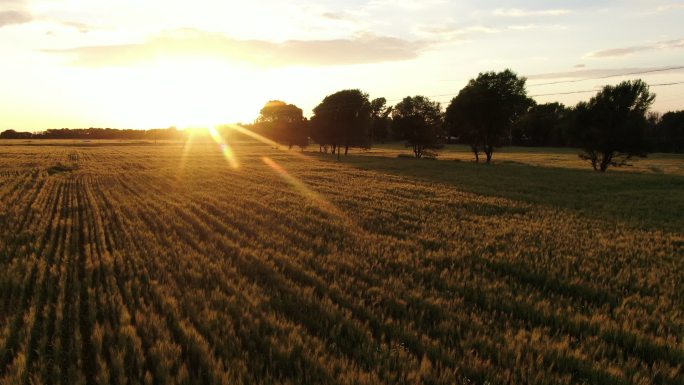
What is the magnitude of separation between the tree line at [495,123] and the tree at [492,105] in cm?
13

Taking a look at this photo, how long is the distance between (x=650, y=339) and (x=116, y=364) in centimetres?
778

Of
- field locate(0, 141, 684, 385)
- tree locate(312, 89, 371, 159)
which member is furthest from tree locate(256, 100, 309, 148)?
field locate(0, 141, 684, 385)

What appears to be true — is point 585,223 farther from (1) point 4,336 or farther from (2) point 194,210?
(1) point 4,336

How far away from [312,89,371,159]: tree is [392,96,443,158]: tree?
5.95m

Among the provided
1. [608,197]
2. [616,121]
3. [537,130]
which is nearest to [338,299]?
[608,197]

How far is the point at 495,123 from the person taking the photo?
2254 inches

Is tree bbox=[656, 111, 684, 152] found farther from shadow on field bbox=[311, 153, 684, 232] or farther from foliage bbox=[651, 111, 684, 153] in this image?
shadow on field bbox=[311, 153, 684, 232]

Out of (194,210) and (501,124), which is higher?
(501,124)

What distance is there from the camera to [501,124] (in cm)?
5703

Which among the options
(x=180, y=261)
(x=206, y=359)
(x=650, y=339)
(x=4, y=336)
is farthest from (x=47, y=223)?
(x=650, y=339)

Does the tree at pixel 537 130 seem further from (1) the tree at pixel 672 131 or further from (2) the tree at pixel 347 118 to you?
(2) the tree at pixel 347 118

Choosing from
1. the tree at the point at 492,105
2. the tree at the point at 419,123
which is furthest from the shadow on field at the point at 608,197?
the tree at the point at 419,123

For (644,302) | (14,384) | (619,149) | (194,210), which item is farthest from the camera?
(619,149)

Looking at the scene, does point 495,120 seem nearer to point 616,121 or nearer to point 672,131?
point 616,121
